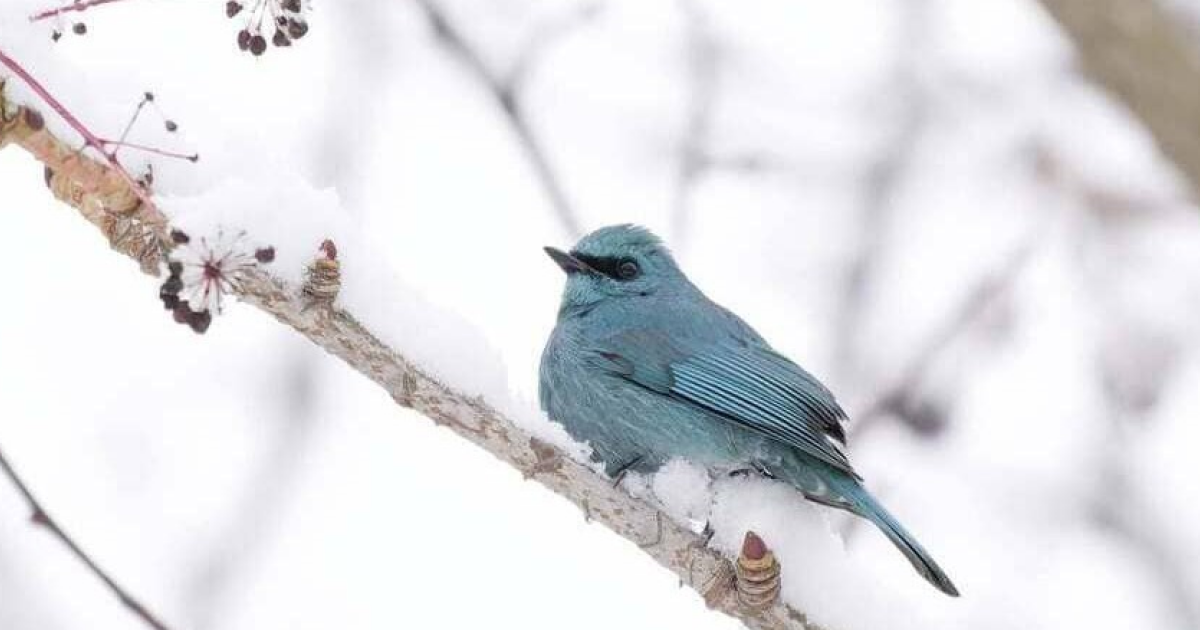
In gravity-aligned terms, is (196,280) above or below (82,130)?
below

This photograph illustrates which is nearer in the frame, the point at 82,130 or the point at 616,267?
the point at 82,130

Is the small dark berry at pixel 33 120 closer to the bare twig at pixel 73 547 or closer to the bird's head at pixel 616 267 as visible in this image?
the bare twig at pixel 73 547

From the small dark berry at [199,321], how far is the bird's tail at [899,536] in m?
2.22

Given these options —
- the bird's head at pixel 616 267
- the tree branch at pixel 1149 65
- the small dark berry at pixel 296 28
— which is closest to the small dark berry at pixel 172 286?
the small dark berry at pixel 296 28

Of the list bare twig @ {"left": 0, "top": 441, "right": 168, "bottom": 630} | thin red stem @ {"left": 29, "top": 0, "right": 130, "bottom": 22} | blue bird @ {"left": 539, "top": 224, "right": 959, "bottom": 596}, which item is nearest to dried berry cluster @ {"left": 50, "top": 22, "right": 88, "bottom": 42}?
thin red stem @ {"left": 29, "top": 0, "right": 130, "bottom": 22}

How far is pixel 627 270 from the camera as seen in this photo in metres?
5.45

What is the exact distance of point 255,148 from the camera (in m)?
3.16

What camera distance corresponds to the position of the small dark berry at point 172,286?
8.75ft

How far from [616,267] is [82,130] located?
9.47 ft

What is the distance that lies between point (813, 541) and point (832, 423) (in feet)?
3.46

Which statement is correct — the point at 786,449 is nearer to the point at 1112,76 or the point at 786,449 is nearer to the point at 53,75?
the point at 53,75

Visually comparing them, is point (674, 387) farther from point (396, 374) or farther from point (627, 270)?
point (396, 374)

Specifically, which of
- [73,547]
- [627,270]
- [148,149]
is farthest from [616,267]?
[73,547]

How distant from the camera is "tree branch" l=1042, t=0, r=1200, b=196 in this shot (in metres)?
1.47
